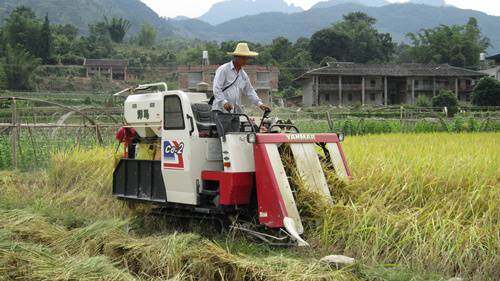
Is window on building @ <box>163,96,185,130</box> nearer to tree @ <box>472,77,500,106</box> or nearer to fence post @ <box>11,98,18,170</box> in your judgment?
fence post @ <box>11,98,18,170</box>

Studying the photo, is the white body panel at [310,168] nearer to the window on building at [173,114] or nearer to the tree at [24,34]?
the window on building at [173,114]

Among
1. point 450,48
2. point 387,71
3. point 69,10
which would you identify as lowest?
point 387,71

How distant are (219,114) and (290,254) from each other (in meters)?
1.85

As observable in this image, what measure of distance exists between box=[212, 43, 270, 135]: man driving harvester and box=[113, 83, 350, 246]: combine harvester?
0.48 ft

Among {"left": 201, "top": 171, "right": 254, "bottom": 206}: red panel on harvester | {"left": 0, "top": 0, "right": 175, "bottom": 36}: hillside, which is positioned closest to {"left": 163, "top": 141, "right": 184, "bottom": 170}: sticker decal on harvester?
{"left": 201, "top": 171, "right": 254, "bottom": 206}: red panel on harvester

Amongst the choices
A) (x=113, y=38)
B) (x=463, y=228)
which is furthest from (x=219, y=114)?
(x=113, y=38)

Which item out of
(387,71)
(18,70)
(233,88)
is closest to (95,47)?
(18,70)

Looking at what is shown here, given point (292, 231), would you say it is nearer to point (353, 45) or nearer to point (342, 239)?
point (342, 239)

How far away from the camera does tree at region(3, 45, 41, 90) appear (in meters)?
52.5

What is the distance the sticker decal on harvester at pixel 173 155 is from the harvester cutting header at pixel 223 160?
0.01 m

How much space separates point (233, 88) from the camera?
729cm

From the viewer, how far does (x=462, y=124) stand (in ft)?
73.8

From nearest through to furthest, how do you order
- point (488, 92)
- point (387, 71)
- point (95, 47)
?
point (488, 92), point (387, 71), point (95, 47)

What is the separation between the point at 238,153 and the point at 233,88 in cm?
117
